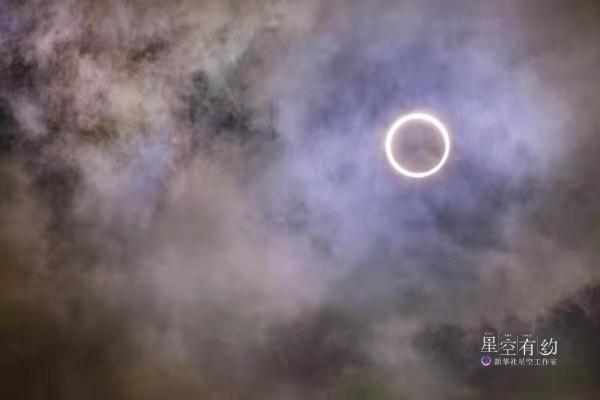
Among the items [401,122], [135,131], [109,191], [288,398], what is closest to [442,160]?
[401,122]

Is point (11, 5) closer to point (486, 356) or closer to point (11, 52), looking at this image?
point (11, 52)

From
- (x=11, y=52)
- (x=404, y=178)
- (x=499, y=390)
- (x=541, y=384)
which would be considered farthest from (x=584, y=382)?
(x=11, y=52)

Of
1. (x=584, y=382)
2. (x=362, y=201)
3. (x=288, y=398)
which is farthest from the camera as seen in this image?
(x=288, y=398)

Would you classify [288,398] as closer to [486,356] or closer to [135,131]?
[486,356]

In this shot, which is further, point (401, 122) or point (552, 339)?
point (552, 339)

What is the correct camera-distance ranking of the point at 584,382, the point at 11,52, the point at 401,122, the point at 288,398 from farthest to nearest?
the point at 288,398 < the point at 584,382 < the point at 11,52 < the point at 401,122

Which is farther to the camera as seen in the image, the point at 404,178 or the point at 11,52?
the point at 404,178

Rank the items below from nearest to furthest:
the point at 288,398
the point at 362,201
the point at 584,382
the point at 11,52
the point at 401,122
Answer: the point at 401,122 < the point at 11,52 < the point at 362,201 < the point at 584,382 < the point at 288,398

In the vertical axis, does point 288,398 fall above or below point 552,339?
below

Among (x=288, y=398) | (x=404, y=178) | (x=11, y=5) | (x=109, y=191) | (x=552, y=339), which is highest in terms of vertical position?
(x=11, y=5)
